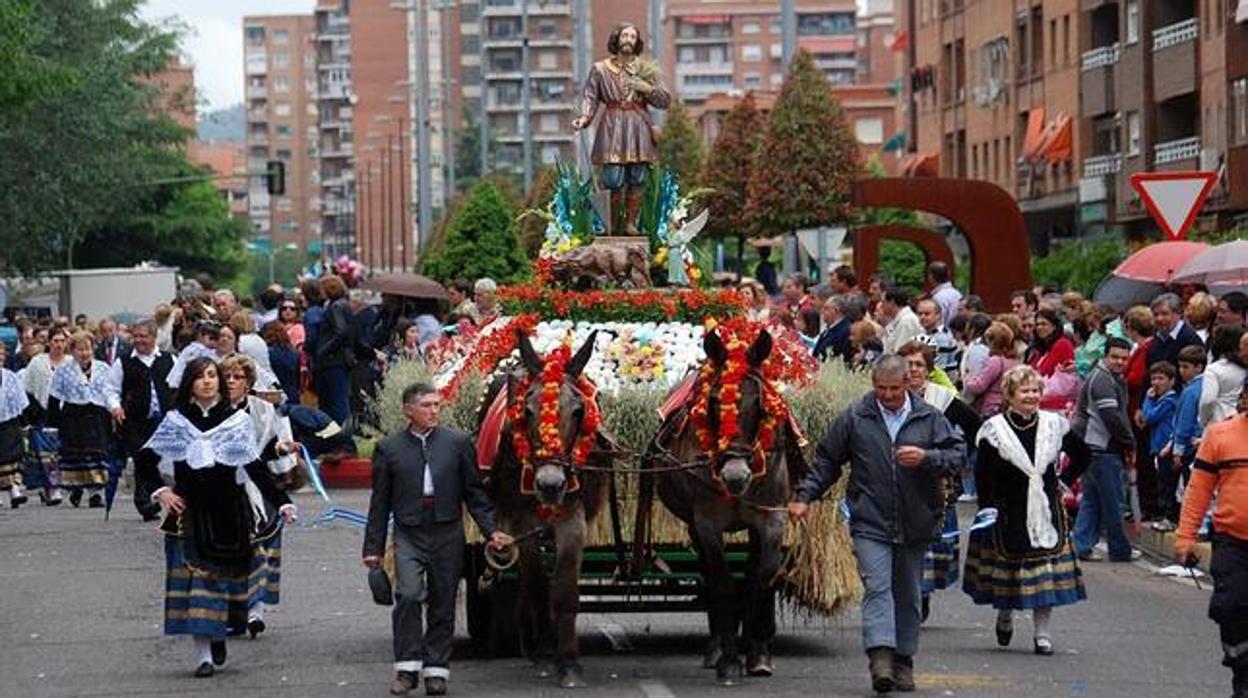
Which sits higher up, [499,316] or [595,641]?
[499,316]

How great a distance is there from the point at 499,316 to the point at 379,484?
252cm

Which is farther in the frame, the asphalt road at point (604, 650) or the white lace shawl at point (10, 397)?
the white lace shawl at point (10, 397)

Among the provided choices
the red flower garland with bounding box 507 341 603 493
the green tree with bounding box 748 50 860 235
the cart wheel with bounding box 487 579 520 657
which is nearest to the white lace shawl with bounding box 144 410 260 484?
the cart wheel with bounding box 487 579 520 657

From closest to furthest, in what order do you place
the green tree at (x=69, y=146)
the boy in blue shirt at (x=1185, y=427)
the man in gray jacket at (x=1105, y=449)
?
1. the boy in blue shirt at (x=1185, y=427)
2. the man in gray jacket at (x=1105, y=449)
3. the green tree at (x=69, y=146)

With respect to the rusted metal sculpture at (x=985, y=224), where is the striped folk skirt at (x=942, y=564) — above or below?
below

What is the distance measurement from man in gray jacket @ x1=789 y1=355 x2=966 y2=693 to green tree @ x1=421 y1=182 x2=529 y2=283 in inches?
1681

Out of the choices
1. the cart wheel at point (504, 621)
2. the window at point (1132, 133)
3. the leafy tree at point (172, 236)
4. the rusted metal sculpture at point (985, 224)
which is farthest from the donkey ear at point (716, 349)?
the leafy tree at point (172, 236)

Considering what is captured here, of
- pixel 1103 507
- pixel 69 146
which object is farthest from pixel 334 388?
pixel 69 146

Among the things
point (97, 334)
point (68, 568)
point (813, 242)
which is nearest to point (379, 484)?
point (68, 568)

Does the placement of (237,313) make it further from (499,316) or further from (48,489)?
(499,316)

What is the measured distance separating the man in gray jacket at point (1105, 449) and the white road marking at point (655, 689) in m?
8.17

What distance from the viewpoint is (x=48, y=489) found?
32.1m

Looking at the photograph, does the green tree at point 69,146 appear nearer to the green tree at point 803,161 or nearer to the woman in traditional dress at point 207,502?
the green tree at point 803,161

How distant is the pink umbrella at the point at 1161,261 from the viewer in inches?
1072
